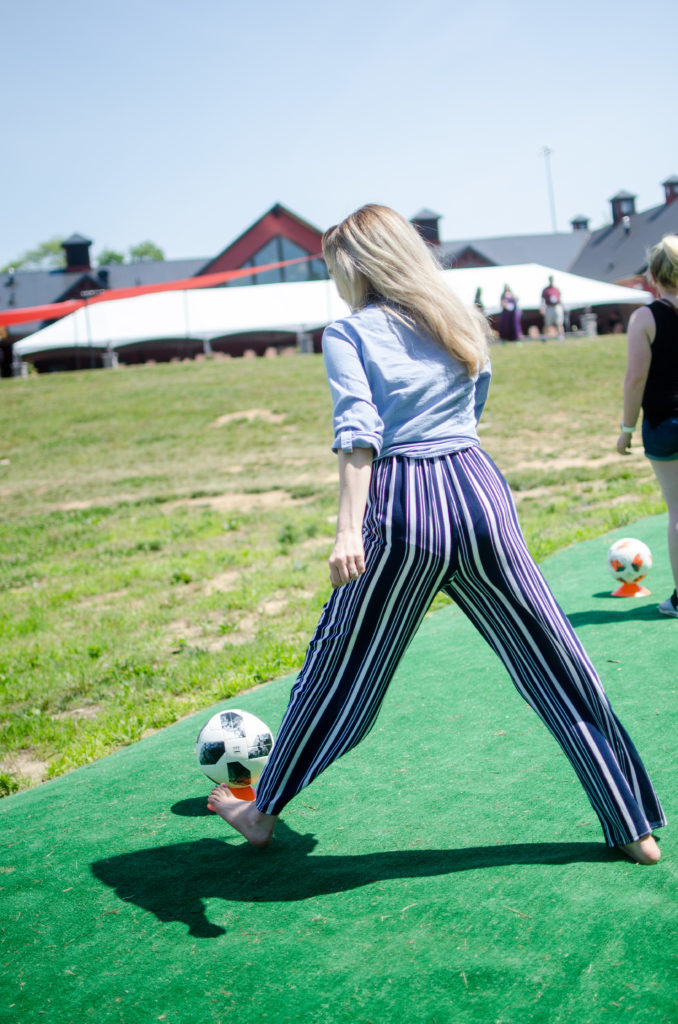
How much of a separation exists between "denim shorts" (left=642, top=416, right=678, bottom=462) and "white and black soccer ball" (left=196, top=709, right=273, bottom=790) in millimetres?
2461

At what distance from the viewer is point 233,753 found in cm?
338

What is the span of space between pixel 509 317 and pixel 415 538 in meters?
26.4

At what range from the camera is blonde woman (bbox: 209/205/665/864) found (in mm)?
A: 2430

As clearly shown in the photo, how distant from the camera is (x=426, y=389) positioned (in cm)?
251

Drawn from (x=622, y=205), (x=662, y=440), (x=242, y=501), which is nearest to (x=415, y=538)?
(x=662, y=440)

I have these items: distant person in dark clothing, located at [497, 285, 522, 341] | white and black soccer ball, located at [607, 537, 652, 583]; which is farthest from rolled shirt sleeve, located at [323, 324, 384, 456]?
distant person in dark clothing, located at [497, 285, 522, 341]

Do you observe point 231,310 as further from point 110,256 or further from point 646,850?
point 110,256

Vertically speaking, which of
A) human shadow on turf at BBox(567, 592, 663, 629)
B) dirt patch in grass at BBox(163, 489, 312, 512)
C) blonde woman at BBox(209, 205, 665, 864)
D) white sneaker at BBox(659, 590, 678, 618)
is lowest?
human shadow on turf at BBox(567, 592, 663, 629)

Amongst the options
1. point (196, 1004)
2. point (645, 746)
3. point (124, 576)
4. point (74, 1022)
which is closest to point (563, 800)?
point (645, 746)

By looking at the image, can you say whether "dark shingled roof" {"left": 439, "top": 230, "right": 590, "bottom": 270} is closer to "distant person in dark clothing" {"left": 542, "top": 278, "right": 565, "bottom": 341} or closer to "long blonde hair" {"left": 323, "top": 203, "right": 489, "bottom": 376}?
"distant person in dark clothing" {"left": 542, "top": 278, "right": 565, "bottom": 341}

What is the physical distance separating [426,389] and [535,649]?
2.61 ft

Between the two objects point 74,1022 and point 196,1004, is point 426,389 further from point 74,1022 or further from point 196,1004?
point 74,1022

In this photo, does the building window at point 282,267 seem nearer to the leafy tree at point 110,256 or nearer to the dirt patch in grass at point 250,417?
the dirt patch in grass at point 250,417

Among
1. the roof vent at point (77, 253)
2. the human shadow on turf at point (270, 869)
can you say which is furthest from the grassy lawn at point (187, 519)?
the roof vent at point (77, 253)
